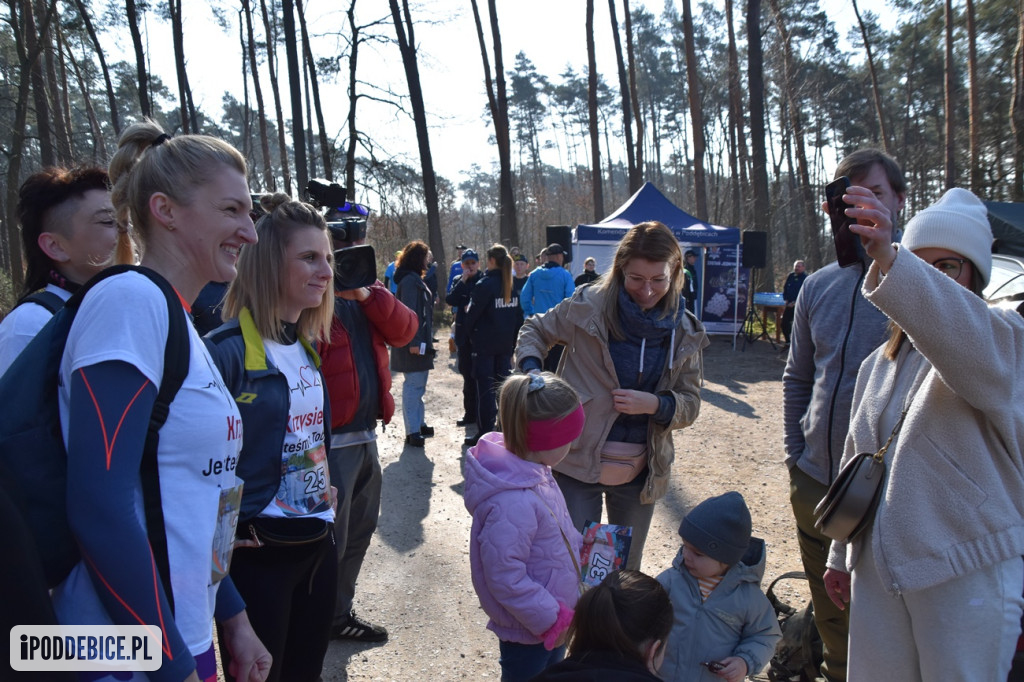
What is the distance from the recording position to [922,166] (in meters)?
22.3

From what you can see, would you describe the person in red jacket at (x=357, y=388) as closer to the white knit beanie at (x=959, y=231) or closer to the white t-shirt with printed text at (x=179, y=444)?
the white t-shirt with printed text at (x=179, y=444)

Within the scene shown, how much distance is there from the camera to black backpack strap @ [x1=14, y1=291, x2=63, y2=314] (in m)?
2.08

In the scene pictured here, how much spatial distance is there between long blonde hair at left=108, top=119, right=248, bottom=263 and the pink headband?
47.4 inches

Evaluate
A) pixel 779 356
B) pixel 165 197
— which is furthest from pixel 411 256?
pixel 779 356

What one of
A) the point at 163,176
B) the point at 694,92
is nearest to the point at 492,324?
the point at 163,176

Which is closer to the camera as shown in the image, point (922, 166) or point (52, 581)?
point (52, 581)

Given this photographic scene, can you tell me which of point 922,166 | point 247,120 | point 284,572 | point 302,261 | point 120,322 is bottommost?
point 284,572

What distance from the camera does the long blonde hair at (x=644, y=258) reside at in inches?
113

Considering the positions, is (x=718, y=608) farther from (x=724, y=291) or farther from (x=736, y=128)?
(x=736, y=128)

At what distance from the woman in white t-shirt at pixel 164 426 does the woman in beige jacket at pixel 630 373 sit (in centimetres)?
168

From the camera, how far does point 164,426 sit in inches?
50.4

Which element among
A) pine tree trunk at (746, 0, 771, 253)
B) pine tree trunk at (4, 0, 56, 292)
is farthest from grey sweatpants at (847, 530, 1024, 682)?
pine tree trunk at (746, 0, 771, 253)

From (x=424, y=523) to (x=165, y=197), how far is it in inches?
163

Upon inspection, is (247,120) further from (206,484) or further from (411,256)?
(206,484)
